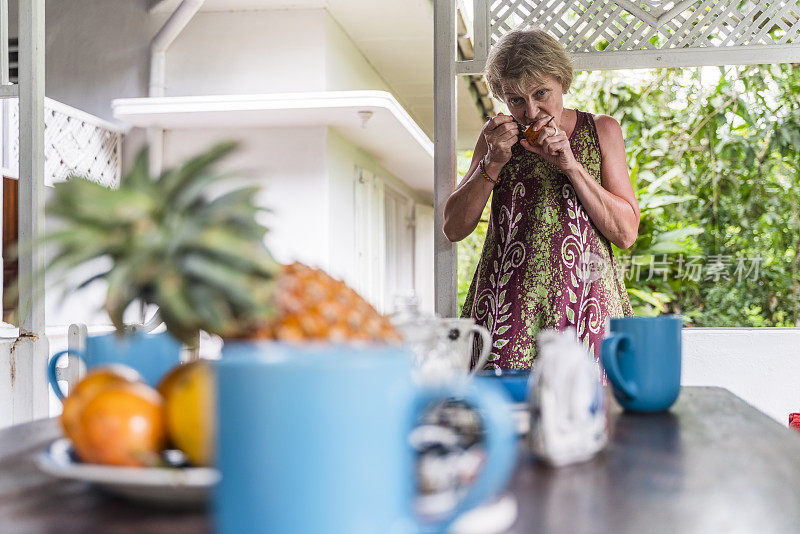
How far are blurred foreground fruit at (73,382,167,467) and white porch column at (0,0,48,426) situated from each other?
91.3 inches

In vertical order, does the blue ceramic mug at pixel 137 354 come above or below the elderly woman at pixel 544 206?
below

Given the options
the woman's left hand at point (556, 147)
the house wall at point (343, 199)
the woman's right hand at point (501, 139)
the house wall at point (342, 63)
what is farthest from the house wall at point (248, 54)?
the woman's left hand at point (556, 147)

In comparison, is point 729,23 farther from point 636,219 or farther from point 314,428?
point 314,428

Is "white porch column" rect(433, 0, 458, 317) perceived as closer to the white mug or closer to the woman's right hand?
the woman's right hand

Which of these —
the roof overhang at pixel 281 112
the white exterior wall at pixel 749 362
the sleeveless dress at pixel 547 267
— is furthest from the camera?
the roof overhang at pixel 281 112

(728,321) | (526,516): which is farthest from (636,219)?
(728,321)

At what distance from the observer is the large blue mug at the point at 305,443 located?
0.49 metres

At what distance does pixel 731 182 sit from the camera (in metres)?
4.88

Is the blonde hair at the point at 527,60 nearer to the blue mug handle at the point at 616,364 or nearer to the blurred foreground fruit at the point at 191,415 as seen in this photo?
the blue mug handle at the point at 616,364

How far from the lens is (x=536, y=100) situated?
2072 millimetres

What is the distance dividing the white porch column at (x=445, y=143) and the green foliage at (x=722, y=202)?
244 centimetres

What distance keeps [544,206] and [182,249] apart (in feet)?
5.16

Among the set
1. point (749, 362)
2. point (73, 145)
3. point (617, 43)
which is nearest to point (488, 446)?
point (617, 43)

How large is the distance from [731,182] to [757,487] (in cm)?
450
